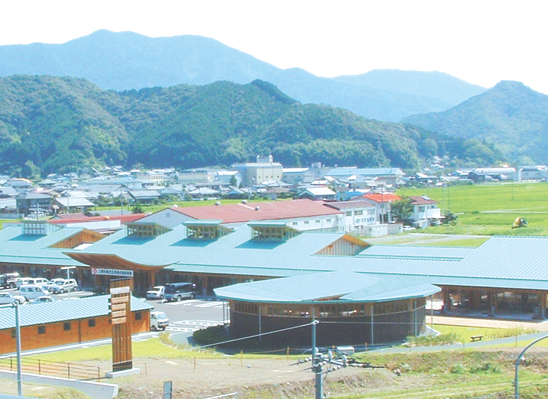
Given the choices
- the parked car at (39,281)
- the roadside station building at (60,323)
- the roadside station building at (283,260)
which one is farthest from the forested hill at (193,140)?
the roadside station building at (60,323)

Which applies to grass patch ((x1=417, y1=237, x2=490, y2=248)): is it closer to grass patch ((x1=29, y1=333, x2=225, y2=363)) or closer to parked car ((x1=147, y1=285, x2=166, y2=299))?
parked car ((x1=147, y1=285, x2=166, y2=299))

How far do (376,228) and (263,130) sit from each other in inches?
5105

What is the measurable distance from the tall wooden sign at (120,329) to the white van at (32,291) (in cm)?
1693

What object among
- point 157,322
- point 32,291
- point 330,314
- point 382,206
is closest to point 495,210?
point 382,206

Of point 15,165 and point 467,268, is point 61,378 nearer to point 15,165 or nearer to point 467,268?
point 467,268

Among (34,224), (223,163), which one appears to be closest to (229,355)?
(34,224)

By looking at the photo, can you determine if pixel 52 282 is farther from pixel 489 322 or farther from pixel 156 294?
pixel 489 322

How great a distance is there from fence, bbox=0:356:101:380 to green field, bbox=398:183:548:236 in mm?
43379

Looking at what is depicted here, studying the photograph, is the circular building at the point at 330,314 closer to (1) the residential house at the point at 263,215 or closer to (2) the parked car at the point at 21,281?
(2) the parked car at the point at 21,281

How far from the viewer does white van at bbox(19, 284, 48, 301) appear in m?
37.1

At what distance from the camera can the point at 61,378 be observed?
797 inches

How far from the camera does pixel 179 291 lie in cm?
3688

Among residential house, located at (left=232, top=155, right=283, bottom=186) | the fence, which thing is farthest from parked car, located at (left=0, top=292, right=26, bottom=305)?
residential house, located at (left=232, top=155, right=283, bottom=186)

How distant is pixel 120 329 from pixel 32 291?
692 inches
